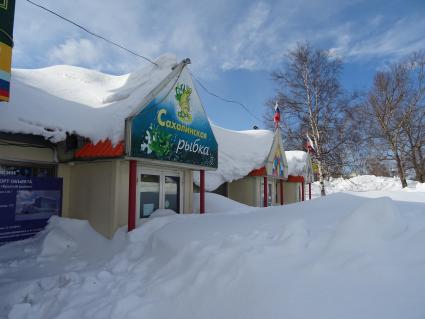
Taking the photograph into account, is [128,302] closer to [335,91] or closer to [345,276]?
[345,276]

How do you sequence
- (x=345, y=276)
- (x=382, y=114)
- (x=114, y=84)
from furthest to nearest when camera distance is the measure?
(x=382, y=114)
(x=114, y=84)
(x=345, y=276)

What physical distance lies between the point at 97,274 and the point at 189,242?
1683 mm

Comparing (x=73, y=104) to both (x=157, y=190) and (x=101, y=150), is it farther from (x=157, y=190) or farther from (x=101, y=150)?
(x=157, y=190)

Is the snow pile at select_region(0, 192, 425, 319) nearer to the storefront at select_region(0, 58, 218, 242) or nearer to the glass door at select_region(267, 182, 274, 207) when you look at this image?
the storefront at select_region(0, 58, 218, 242)

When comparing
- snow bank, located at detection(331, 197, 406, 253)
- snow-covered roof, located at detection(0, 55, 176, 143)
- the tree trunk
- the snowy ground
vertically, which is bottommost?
the snowy ground

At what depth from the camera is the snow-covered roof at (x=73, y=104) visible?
286 inches

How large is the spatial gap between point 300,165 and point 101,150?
15.6 metres

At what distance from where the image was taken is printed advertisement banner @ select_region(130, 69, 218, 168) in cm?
757

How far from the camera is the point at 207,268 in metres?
4.24

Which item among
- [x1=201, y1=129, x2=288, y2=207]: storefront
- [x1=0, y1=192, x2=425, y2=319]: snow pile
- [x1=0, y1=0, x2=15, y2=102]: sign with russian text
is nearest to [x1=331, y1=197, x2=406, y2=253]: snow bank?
[x1=0, y1=192, x2=425, y2=319]: snow pile

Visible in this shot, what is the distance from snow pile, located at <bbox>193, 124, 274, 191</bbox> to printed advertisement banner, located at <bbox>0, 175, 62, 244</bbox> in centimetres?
470

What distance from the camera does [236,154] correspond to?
14.3 meters

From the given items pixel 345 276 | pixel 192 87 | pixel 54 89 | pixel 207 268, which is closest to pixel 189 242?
pixel 207 268

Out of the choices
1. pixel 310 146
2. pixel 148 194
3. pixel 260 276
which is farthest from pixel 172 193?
pixel 310 146
